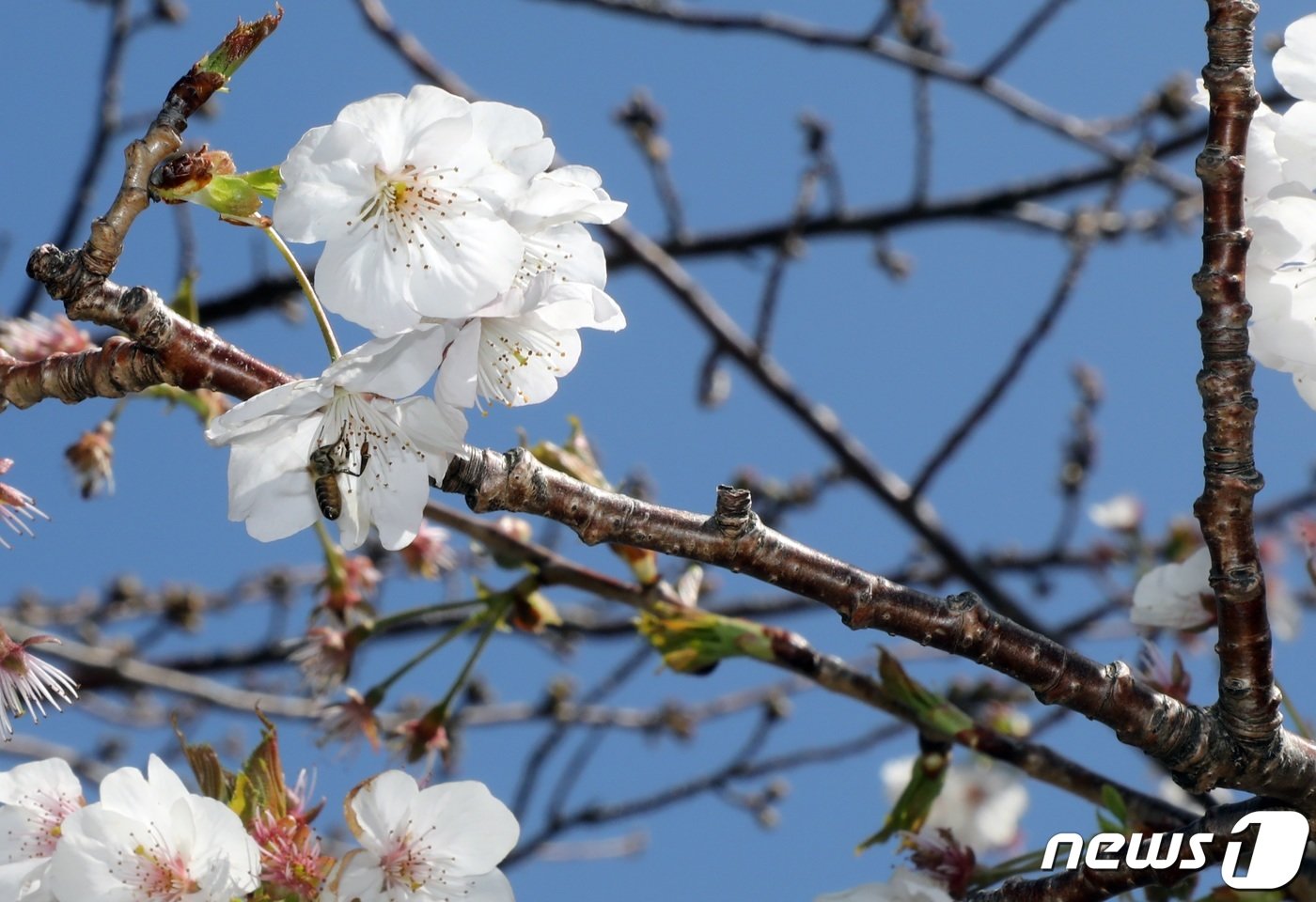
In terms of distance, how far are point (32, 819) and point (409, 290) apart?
78 cm

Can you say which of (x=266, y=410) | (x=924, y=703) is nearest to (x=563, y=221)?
(x=266, y=410)

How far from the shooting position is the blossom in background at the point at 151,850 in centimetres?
137

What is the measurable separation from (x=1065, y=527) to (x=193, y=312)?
289cm

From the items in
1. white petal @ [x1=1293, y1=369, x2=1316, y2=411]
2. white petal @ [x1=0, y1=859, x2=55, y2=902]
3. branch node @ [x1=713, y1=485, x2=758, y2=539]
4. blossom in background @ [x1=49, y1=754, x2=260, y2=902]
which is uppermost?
white petal @ [x1=1293, y1=369, x2=1316, y2=411]

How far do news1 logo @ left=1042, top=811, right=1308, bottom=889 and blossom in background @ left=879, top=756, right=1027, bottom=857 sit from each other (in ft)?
9.01

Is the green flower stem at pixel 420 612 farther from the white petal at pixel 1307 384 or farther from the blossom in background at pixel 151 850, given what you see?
the white petal at pixel 1307 384

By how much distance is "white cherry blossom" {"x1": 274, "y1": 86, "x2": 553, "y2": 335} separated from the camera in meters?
1.24

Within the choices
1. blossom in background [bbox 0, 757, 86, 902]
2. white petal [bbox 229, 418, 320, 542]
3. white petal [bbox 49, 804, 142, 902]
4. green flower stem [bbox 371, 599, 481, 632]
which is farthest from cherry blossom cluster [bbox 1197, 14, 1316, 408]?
blossom in background [bbox 0, 757, 86, 902]

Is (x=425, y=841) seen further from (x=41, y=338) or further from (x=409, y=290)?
(x=41, y=338)

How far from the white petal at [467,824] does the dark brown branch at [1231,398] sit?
765mm

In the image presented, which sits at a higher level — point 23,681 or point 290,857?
point 23,681

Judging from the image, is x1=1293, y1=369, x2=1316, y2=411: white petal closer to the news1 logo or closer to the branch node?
the news1 logo

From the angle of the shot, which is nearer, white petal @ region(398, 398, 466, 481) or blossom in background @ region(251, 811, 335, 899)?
white petal @ region(398, 398, 466, 481)

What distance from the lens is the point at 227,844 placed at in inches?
53.9
